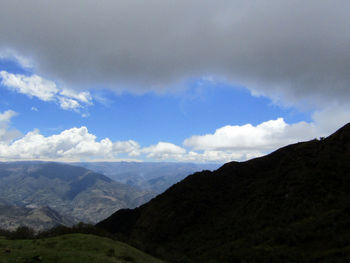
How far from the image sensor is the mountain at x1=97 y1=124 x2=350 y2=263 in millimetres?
31156

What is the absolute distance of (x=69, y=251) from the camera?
22.6 metres

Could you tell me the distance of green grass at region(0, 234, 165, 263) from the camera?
2008 cm

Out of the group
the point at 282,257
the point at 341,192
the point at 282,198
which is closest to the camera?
the point at 282,257

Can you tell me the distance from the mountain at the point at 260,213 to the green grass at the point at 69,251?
9888 millimetres

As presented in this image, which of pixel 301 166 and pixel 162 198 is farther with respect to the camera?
pixel 162 198

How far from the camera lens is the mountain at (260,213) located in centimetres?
3116

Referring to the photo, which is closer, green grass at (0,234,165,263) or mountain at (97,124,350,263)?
green grass at (0,234,165,263)

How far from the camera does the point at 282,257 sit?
2784 centimetres

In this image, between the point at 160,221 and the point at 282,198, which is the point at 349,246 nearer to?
the point at 282,198

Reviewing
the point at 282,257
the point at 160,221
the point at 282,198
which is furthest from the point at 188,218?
the point at 282,257

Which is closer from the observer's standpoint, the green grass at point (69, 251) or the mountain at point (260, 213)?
the green grass at point (69, 251)

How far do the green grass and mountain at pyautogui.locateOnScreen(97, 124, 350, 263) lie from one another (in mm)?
9888

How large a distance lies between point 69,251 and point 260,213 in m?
47.8

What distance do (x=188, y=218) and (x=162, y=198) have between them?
1090 inches
